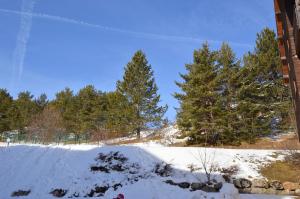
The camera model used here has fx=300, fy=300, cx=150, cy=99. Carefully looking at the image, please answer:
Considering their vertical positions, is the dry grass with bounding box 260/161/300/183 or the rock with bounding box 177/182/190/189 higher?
the dry grass with bounding box 260/161/300/183

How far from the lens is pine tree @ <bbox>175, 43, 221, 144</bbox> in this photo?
1319 inches

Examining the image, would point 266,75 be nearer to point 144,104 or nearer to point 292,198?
point 144,104

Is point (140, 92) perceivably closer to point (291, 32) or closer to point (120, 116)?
point (120, 116)

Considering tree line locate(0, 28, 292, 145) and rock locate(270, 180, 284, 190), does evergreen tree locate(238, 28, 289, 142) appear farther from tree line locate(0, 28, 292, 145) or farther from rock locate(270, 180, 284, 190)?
rock locate(270, 180, 284, 190)

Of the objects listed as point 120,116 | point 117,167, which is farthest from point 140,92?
point 117,167

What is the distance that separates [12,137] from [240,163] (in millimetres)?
32223

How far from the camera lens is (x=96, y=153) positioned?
88.7 feet

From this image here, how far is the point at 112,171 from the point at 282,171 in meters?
13.4

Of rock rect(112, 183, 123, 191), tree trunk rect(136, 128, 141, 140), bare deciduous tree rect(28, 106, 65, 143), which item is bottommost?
rock rect(112, 183, 123, 191)

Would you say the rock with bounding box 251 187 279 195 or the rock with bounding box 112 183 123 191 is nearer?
the rock with bounding box 251 187 279 195

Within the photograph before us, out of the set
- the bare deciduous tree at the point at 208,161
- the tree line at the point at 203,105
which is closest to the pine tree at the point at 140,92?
the tree line at the point at 203,105

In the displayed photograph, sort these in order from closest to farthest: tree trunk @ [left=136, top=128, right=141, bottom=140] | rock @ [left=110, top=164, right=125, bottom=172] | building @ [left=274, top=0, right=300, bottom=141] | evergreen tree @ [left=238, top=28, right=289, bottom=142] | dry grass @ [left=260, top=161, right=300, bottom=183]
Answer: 1. building @ [left=274, top=0, right=300, bottom=141]
2. dry grass @ [left=260, top=161, right=300, bottom=183]
3. rock @ [left=110, top=164, right=125, bottom=172]
4. evergreen tree @ [left=238, top=28, right=289, bottom=142]
5. tree trunk @ [left=136, top=128, right=141, bottom=140]

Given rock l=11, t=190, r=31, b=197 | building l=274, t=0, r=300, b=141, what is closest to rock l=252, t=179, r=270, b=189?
building l=274, t=0, r=300, b=141

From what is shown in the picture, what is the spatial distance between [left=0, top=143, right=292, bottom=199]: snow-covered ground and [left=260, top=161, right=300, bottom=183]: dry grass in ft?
2.54
